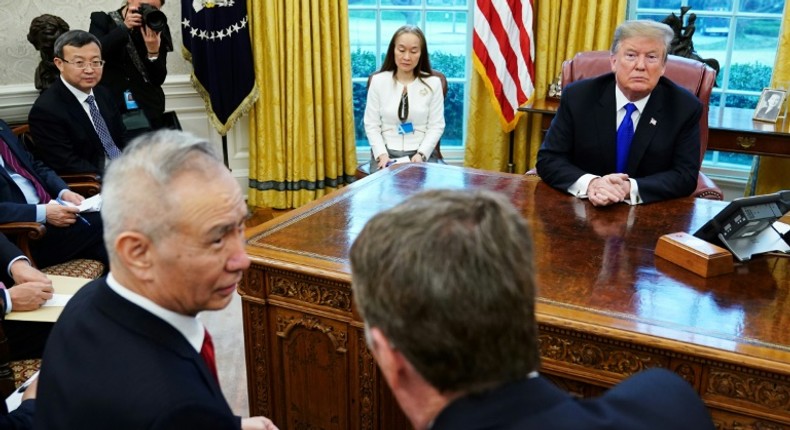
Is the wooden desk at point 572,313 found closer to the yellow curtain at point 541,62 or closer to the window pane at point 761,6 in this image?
the yellow curtain at point 541,62

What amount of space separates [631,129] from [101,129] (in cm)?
256

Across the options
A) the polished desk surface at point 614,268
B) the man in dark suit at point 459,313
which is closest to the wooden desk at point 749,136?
the polished desk surface at point 614,268

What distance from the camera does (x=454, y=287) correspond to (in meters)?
0.84

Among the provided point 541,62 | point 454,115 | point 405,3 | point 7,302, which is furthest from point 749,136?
point 7,302

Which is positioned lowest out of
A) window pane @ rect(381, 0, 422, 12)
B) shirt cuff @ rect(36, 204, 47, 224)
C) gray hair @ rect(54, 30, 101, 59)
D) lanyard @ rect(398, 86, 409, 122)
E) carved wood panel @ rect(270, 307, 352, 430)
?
carved wood panel @ rect(270, 307, 352, 430)

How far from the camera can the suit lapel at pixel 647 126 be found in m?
2.91

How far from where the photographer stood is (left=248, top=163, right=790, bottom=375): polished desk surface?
173 centimetres

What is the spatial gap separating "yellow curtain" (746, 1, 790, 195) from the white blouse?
2.03 meters

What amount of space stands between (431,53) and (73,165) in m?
2.87

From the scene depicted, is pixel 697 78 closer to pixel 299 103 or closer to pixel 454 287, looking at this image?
pixel 299 103

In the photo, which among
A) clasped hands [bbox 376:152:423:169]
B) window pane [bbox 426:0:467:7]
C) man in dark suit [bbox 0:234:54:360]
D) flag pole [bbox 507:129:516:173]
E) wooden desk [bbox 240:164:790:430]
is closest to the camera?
wooden desk [bbox 240:164:790:430]

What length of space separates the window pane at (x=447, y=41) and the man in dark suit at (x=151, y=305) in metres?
4.37

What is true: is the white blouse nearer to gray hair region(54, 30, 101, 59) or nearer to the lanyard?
the lanyard

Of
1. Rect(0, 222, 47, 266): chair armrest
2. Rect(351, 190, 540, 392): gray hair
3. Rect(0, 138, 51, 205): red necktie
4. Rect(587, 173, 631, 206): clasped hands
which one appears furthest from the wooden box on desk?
Rect(0, 138, 51, 205): red necktie
